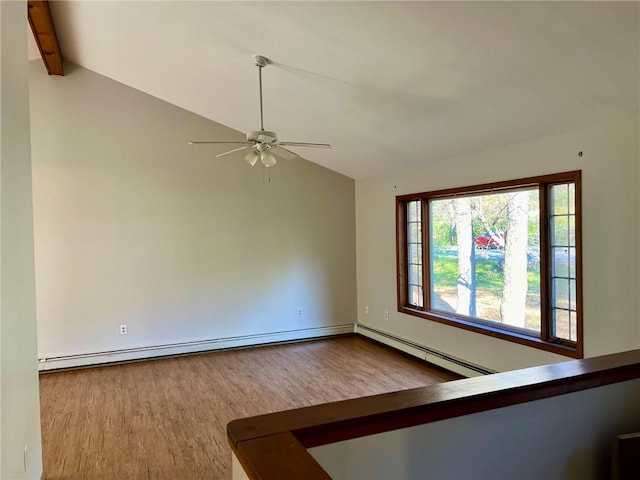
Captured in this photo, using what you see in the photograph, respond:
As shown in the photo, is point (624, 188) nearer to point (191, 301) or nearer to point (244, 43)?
point (244, 43)

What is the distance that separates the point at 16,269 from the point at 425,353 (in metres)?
4.16

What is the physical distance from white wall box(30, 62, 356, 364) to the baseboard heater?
2.21 feet

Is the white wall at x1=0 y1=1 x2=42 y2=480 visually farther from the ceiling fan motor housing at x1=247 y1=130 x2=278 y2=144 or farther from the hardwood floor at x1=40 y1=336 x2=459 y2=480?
the ceiling fan motor housing at x1=247 y1=130 x2=278 y2=144

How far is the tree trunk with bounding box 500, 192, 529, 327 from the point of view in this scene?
12.8 ft

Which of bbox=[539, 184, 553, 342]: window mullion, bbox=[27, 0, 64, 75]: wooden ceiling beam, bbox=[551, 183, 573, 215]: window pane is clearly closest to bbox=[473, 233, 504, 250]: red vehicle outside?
bbox=[539, 184, 553, 342]: window mullion

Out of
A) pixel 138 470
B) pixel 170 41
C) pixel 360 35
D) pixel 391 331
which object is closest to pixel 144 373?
pixel 138 470

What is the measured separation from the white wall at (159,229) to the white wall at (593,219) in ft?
6.41

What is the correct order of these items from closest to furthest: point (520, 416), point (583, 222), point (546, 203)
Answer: point (520, 416) → point (583, 222) → point (546, 203)

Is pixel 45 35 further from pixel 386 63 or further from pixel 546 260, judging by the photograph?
pixel 546 260

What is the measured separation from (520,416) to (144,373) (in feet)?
14.7

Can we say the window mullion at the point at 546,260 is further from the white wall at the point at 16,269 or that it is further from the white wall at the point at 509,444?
the white wall at the point at 16,269

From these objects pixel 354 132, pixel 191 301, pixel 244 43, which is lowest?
pixel 191 301

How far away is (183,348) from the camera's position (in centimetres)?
553

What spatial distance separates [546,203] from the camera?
3637mm
